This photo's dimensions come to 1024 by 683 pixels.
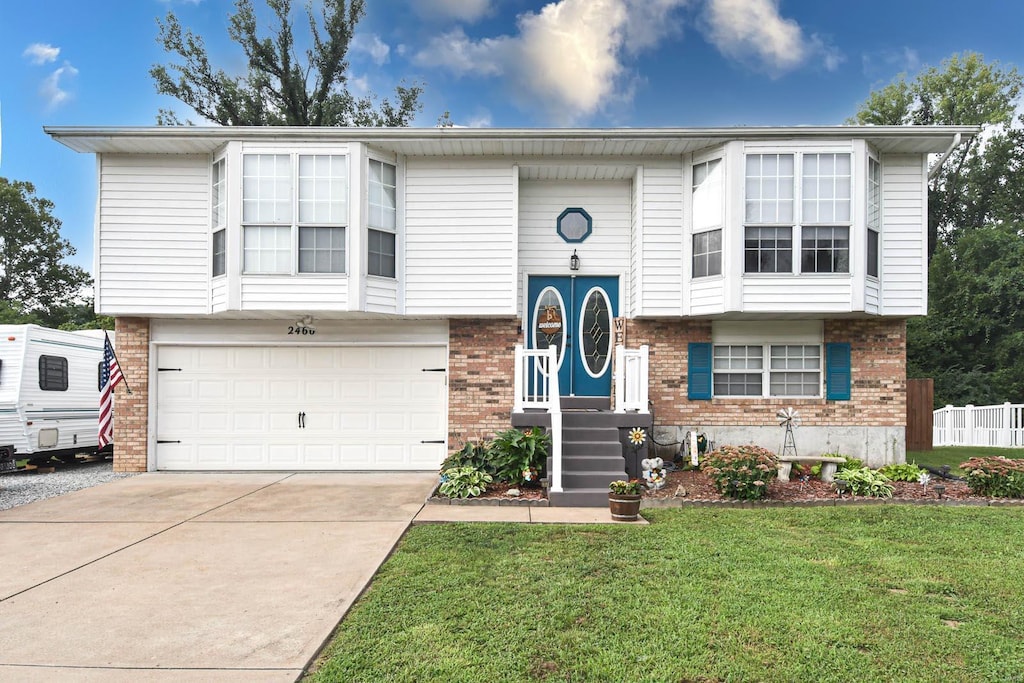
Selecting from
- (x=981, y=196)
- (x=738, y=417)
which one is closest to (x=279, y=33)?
(x=738, y=417)

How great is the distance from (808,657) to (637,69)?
21.0 m

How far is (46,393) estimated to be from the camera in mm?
10281

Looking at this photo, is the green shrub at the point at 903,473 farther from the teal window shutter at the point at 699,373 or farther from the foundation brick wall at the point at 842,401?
the teal window shutter at the point at 699,373

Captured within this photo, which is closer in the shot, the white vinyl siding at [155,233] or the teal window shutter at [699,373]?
the white vinyl siding at [155,233]

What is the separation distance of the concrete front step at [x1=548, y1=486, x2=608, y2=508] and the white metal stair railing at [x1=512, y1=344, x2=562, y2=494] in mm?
76

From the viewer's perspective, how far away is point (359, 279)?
9.04 metres

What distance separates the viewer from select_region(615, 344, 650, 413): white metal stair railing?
8281 millimetres

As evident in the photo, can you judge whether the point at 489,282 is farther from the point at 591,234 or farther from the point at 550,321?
the point at 591,234

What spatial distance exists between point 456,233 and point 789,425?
19.4 ft

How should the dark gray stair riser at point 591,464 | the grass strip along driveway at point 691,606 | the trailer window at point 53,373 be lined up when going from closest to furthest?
the grass strip along driveway at point 691,606 → the dark gray stair riser at point 591,464 → the trailer window at point 53,373

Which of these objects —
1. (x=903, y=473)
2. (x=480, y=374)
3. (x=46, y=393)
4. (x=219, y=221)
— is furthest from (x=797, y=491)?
(x=46, y=393)

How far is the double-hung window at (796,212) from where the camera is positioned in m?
9.08

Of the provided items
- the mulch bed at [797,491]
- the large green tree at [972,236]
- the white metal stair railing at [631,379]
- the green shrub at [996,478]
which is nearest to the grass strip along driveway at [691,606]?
the mulch bed at [797,491]

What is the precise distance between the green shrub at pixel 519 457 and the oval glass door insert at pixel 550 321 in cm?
230
